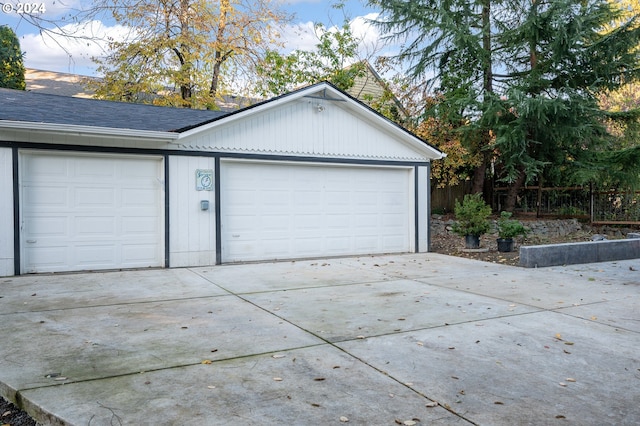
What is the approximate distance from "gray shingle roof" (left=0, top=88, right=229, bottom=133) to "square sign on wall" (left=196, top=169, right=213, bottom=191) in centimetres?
86

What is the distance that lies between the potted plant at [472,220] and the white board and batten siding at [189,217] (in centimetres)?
551

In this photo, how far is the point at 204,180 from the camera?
896 cm

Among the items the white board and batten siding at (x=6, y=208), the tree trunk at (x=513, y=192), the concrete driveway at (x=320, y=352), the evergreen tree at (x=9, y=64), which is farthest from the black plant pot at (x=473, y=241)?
the evergreen tree at (x=9, y=64)

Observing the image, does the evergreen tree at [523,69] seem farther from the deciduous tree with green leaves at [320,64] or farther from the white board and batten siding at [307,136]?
the white board and batten siding at [307,136]

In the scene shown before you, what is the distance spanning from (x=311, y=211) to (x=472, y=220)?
12.3 ft

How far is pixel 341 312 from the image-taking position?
5316 millimetres

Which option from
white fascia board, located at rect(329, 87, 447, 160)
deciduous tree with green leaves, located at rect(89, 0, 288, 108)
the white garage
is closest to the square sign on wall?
the white garage

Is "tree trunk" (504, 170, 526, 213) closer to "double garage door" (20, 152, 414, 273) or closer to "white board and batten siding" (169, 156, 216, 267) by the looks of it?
"double garage door" (20, 152, 414, 273)

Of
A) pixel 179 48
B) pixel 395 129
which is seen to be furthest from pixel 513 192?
pixel 179 48

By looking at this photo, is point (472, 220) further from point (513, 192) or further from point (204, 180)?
point (513, 192)

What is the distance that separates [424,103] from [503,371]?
47.6ft

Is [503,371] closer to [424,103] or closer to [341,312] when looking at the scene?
[341,312]

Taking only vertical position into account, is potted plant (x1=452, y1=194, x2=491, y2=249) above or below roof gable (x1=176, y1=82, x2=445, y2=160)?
below
